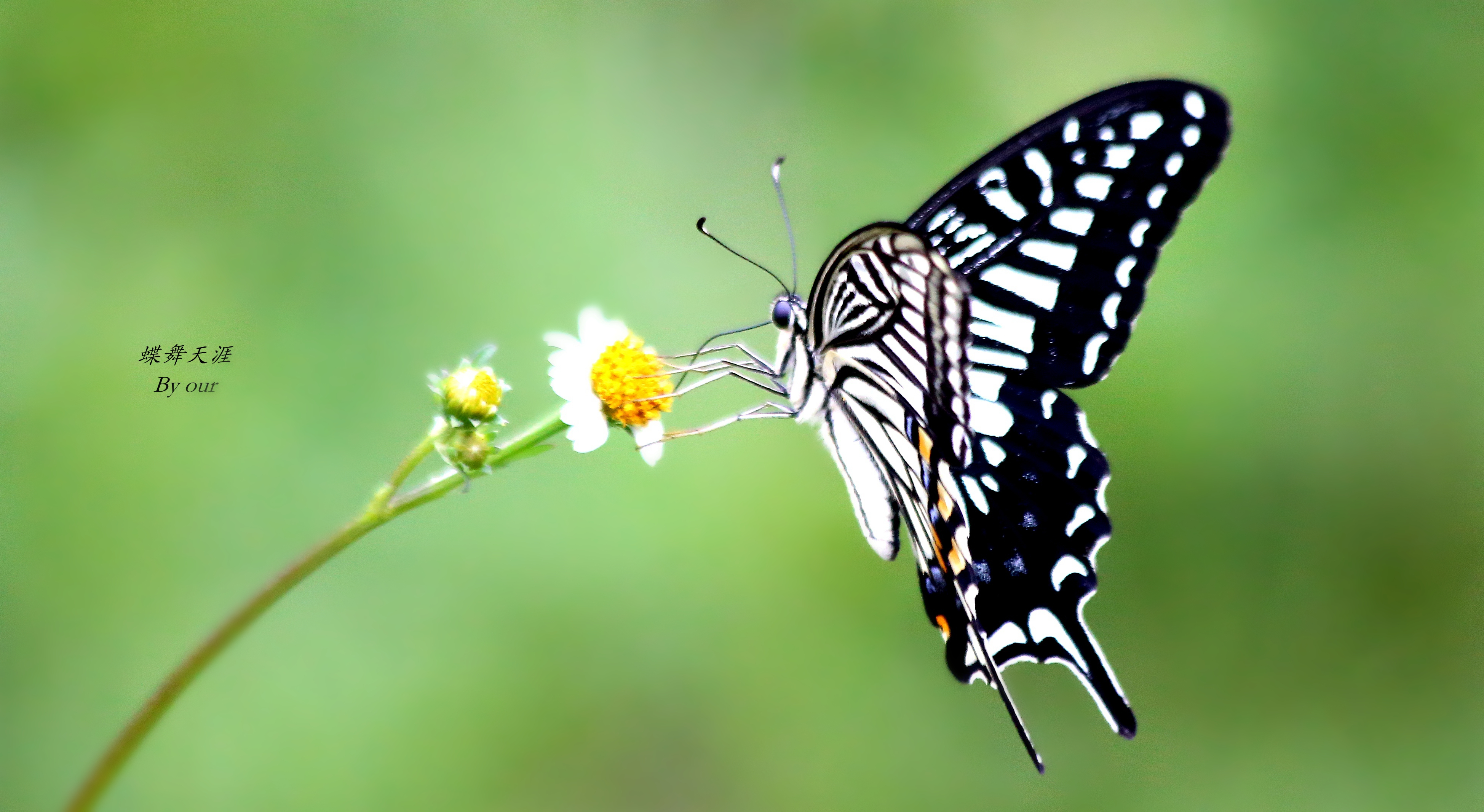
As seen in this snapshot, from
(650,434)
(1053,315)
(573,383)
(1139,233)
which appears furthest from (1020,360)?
(573,383)

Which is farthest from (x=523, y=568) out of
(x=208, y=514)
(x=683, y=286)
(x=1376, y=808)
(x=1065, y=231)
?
(x=1376, y=808)

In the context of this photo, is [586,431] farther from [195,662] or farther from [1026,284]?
[1026,284]

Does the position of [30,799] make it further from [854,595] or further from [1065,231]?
[1065,231]

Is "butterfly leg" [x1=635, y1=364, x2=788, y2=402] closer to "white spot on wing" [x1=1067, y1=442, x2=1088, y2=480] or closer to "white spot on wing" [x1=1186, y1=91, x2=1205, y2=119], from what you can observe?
"white spot on wing" [x1=1067, y1=442, x2=1088, y2=480]

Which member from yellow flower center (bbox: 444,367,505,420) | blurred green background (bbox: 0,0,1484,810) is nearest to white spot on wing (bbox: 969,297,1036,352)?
yellow flower center (bbox: 444,367,505,420)

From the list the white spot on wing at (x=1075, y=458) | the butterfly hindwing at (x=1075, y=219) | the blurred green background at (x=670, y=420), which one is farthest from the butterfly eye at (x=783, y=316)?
the blurred green background at (x=670, y=420)
